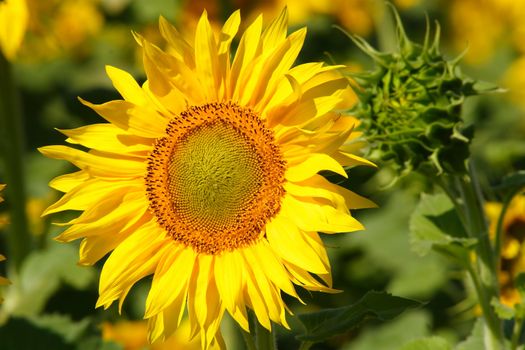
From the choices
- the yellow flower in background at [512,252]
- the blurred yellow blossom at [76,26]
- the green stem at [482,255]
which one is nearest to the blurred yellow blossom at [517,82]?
the blurred yellow blossom at [76,26]

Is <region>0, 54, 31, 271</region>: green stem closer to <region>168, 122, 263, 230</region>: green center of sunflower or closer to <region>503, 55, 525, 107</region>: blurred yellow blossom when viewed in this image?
<region>168, 122, 263, 230</region>: green center of sunflower

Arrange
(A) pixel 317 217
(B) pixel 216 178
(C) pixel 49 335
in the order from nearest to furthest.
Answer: (A) pixel 317 217 < (B) pixel 216 178 < (C) pixel 49 335

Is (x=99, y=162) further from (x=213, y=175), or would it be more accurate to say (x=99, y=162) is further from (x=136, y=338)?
(x=136, y=338)

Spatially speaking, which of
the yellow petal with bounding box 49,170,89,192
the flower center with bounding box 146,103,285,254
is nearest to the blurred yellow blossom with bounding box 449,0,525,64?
the flower center with bounding box 146,103,285,254

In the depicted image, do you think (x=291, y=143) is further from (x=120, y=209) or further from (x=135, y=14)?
(x=135, y=14)

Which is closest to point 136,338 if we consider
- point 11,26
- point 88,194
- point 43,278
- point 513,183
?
point 43,278
